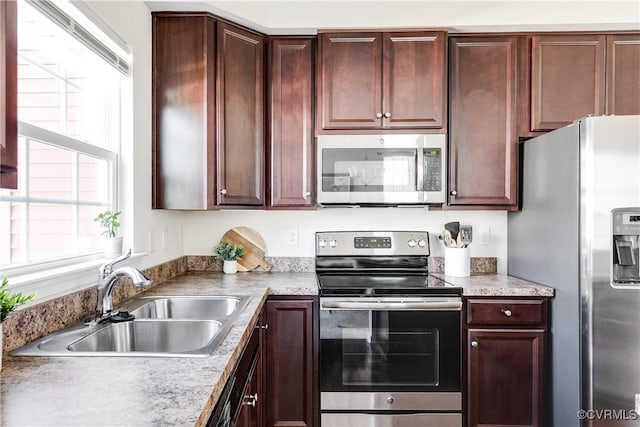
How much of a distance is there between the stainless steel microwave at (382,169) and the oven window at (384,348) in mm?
661

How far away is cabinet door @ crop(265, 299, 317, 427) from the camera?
6.72 ft

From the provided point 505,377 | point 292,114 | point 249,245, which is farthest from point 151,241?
point 505,377

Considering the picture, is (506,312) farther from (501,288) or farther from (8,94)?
(8,94)

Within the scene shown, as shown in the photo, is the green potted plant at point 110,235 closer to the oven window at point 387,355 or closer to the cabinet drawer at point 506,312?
the oven window at point 387,355

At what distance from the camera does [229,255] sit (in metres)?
2.49

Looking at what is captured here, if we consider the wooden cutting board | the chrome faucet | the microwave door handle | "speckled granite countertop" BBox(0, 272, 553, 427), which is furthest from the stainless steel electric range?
the chrome faucet

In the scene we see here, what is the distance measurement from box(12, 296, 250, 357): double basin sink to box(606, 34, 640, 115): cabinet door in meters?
2.32

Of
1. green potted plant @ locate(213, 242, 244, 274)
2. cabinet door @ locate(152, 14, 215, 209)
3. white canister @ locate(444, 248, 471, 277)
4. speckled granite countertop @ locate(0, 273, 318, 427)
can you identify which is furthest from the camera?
green potted plant @ locate(213, 242, 244, 274)

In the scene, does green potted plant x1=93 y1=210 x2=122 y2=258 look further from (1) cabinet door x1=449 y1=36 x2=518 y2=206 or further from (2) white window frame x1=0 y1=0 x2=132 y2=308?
(1) cabinet door x1=449 y1=36 x2=518 y2=206

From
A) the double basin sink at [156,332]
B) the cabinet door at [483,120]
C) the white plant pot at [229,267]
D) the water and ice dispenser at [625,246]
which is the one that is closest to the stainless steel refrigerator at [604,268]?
the water and ice dispenser at [625,246]

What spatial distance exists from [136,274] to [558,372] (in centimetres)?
200

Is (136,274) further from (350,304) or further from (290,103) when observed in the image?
(290,103)

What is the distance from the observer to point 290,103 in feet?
7.63

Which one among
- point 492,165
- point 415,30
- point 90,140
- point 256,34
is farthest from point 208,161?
point 492,165
